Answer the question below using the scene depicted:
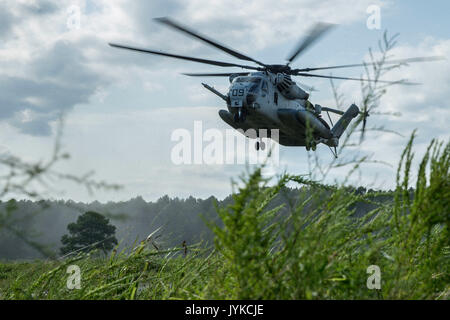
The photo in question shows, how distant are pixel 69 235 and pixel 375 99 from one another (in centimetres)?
7443

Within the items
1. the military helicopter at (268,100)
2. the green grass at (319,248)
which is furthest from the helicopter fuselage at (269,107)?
the green grass at (319,248)

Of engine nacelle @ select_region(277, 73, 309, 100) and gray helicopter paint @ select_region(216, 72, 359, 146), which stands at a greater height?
engine nacelle @ select_region(277, 73, 309, 100)

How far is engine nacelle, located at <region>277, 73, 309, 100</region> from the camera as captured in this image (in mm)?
25062

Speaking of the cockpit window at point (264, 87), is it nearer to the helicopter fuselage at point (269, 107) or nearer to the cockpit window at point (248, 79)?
the helicopter fuselage at point (269, 107)

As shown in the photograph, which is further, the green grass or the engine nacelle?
the engine nacelle

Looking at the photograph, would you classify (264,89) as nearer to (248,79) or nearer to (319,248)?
(248,79)

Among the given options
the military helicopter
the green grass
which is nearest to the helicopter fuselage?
the military helicopter

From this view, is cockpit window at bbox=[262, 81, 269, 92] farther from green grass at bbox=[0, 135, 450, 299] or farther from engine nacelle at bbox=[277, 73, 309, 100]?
green grass at bbox=[0, 135, 450, 299]

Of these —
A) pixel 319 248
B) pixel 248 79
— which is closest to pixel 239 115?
pixel 248 79

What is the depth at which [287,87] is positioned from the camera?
2545 cm

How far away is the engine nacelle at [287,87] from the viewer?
2506cm

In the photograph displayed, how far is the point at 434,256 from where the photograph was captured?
2447 millimetres
